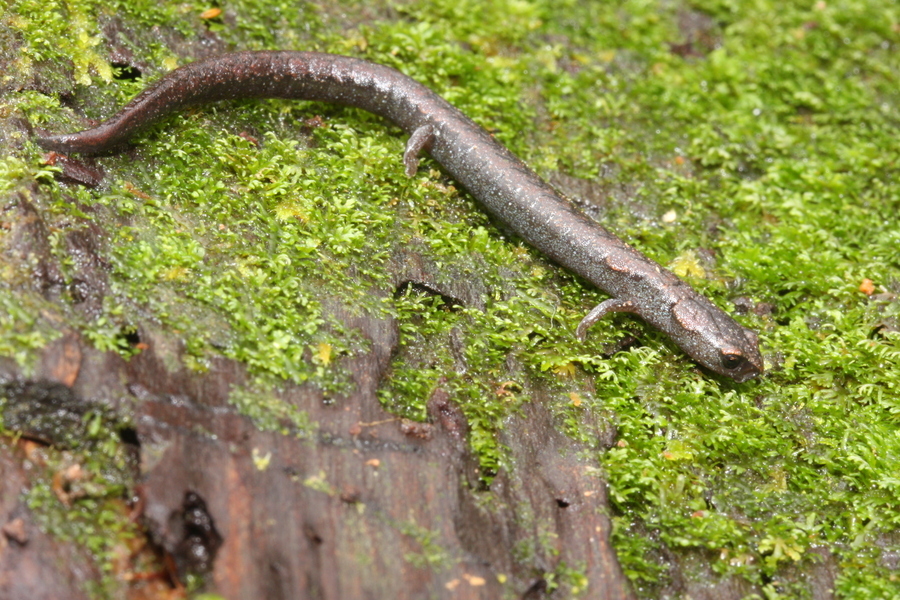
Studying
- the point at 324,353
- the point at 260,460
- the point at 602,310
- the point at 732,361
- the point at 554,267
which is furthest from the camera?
the point at 554,267

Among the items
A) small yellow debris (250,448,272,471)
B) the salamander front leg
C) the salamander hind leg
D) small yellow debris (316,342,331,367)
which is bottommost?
small yellow debris (250,448,272,471)

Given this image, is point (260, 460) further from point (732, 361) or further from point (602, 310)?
point (732, 361)

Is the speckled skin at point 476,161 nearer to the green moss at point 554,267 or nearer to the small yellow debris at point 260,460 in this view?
the green moss at point 554,267

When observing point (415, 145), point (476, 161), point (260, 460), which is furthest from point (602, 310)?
point (260, 460)

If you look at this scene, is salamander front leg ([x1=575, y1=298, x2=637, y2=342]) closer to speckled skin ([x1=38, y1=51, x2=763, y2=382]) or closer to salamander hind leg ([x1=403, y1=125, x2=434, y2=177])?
speckled skin ([x1=38, y1=51, x2=763, y2=382])

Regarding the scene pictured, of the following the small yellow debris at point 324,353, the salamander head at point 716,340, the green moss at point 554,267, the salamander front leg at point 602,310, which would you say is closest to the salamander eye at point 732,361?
the salamander head at point 716,340

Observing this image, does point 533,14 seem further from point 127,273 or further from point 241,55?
point 127,273

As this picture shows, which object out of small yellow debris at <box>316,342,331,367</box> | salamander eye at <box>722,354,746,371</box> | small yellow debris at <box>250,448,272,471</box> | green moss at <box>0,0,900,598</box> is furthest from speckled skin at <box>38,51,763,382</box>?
small yellow debris at <box>250,448,272,471</box>
